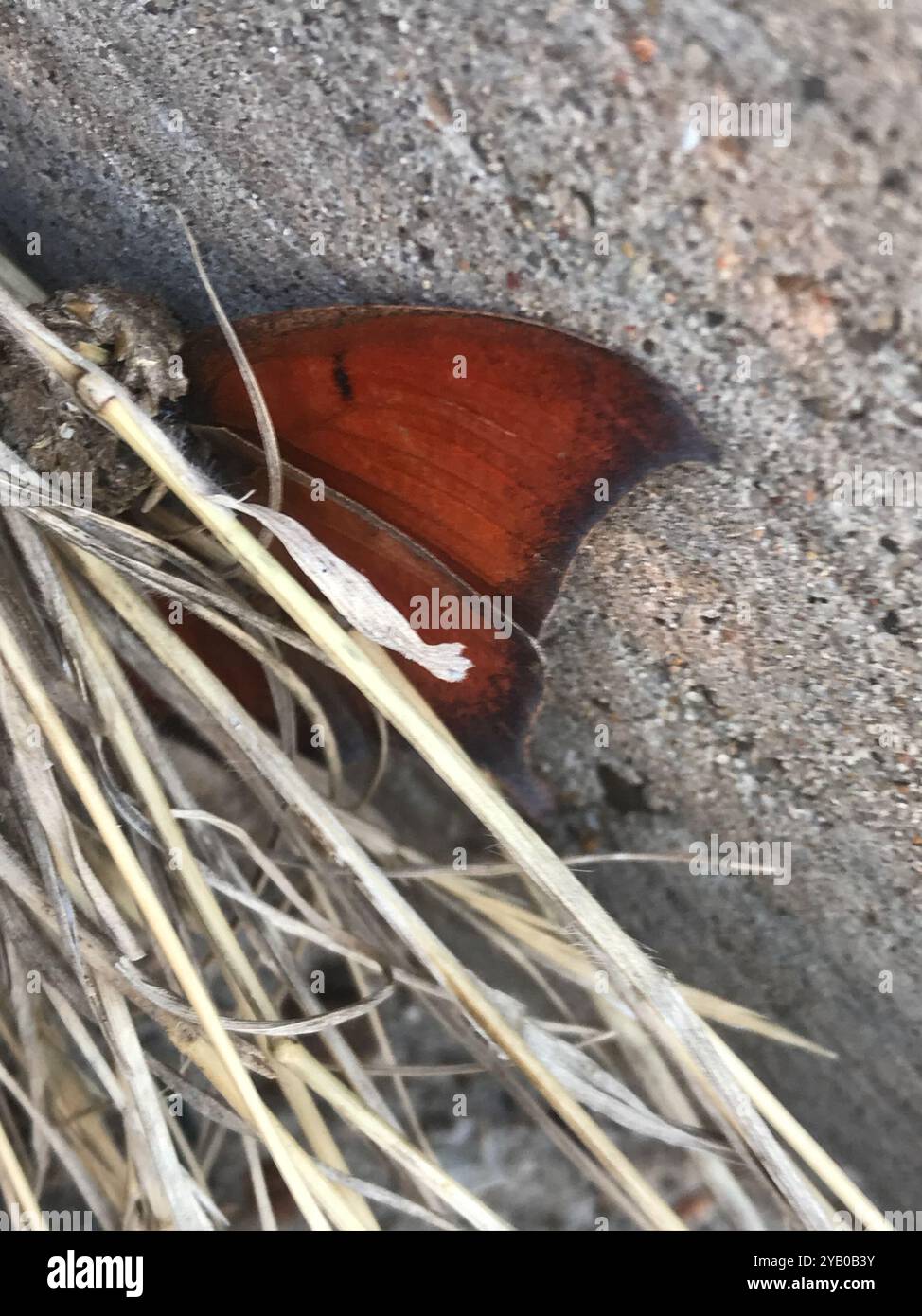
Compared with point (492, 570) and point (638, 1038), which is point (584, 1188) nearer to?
point (638, 1038)

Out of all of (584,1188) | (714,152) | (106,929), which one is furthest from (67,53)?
(584,1188)

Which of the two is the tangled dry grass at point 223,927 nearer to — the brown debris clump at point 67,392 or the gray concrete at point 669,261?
the brown debris clump at point 67,392

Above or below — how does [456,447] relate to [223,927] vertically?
above

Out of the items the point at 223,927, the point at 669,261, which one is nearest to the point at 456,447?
the point at 669,261

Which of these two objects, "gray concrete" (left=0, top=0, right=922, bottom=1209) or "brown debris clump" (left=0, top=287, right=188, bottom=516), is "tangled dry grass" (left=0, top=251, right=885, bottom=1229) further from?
"gray concrete" (left=0, top=0, right=922, bottom=1209)

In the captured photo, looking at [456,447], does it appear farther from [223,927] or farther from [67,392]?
[223,927]

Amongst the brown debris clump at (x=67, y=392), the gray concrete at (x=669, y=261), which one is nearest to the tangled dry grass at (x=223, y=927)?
the brown debris clump at (x=67, y=392)
